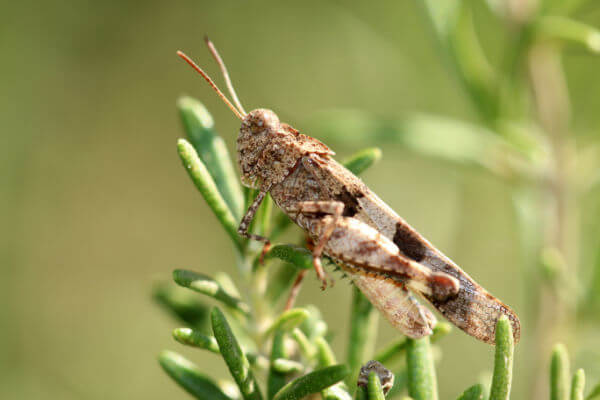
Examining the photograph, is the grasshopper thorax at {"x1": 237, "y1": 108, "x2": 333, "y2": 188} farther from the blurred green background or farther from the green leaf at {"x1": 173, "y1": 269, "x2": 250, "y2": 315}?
the blurred green background

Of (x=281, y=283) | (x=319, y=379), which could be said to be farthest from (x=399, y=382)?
(x=281, y=283)

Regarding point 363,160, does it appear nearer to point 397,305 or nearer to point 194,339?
point 397,305

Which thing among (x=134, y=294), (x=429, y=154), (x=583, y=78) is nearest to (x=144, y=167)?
(x=134, y=294)

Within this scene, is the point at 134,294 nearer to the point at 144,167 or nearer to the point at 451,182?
the point at 144,167

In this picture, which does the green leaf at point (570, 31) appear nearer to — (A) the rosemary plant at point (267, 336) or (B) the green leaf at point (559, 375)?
(A) the rosemary plant at point (267, 336)

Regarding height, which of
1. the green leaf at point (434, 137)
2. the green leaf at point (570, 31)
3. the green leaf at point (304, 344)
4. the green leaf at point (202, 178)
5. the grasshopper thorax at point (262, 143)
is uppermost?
the green leaf at point (570, 31)

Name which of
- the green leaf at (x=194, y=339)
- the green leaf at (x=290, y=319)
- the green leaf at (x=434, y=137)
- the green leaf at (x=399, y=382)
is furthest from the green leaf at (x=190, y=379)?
the green leaf at (x=434, y=137)

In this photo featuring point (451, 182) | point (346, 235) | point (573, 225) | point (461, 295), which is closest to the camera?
point (461, 295)

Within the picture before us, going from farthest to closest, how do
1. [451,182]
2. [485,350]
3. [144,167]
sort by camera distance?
[144,167]
[451,182]
[485,350]
